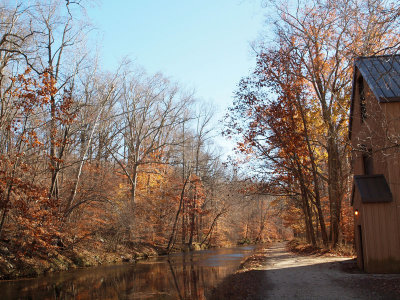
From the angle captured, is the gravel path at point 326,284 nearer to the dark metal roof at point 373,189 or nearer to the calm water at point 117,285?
the dark metal roof at point 373,189

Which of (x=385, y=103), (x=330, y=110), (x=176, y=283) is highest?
(x=330, y=110)

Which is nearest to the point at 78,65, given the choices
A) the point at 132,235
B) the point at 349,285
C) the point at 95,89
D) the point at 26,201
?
the point at 95,89

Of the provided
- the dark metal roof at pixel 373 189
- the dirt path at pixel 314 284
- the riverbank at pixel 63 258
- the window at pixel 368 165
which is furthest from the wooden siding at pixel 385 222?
the riverbank at pixel 63 258

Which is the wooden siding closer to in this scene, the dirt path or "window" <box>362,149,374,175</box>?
the dirt path

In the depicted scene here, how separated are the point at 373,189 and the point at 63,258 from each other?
1662 cm

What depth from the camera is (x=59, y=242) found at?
70.2 ft

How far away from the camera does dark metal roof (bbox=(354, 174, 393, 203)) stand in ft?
40.0

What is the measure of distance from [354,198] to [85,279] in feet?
40.3

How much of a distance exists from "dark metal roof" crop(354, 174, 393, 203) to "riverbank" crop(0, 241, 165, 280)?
49.4 feet

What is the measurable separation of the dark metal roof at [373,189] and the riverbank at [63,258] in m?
15.0

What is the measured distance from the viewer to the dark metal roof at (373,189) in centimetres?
1218

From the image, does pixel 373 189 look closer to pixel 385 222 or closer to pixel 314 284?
pixel 385 222

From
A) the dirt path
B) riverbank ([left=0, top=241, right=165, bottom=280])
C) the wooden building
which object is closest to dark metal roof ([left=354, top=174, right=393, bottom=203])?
the wooden building

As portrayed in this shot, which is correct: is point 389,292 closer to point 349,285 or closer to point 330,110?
point 349,285
